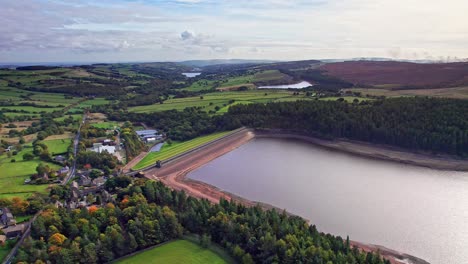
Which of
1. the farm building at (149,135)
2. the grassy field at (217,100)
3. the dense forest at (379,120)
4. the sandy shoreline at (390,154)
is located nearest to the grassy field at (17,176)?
the farm building at (149,135)

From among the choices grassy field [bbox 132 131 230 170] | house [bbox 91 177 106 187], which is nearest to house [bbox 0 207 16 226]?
house [bbox 91 177 106 187]

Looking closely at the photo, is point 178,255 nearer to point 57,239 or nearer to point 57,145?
point 57,239

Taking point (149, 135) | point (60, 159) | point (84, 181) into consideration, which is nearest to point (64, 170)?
point (60, 159)

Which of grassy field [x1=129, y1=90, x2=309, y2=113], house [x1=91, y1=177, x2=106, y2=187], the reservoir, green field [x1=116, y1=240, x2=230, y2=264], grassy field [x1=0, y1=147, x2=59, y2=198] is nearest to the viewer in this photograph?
green field [x1=116, y1=240, x2=230, y2=264]

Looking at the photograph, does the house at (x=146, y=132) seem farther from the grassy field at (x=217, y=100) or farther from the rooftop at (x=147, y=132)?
the grassy field at (x=217, y=100)

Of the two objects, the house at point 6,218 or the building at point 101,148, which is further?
the building at point 101,148

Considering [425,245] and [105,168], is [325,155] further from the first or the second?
[105,168]

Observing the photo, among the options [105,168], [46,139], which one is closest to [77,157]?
[105,168]

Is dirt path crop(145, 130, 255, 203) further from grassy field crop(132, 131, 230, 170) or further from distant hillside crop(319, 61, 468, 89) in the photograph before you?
distant hillside crop(319, 61, 468, 89)
